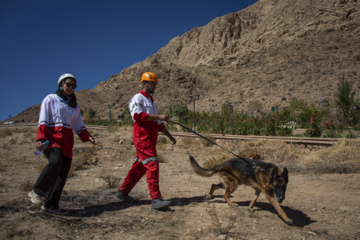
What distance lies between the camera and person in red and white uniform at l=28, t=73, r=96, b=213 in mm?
3430

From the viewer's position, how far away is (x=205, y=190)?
5707 millimetres

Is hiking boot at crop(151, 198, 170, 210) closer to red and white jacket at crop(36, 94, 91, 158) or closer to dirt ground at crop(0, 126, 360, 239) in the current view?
dirt ground at crop(0, 126, 360, 239)

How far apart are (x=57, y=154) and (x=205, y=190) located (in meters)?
3.39

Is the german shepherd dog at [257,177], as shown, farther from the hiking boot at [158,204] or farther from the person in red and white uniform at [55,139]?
the person in red and white uniform at [55,139]

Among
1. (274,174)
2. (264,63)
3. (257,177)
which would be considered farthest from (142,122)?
(264,63)

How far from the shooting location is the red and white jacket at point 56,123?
3454 mm

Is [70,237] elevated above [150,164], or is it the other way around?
[150,164]

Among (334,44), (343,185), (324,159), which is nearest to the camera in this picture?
(343,185)

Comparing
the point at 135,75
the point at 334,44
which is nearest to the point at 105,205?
the point at 334,44

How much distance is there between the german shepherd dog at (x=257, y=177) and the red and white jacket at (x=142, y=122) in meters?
1.08

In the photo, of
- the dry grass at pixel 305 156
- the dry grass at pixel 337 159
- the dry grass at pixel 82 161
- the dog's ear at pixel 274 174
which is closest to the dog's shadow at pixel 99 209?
the dog's ear at pixel 274 174

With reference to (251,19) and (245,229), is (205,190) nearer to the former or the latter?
(245,229)

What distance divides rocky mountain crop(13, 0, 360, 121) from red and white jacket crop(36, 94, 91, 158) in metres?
36.1

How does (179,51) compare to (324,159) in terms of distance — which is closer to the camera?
(324,159)
